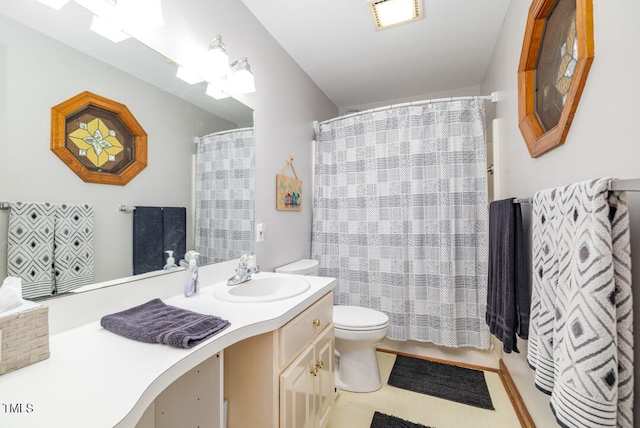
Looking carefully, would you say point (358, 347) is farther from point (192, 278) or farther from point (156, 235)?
point (156, 235)

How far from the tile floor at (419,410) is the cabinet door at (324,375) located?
0.23 meters

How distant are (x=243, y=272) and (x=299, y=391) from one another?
0.62m

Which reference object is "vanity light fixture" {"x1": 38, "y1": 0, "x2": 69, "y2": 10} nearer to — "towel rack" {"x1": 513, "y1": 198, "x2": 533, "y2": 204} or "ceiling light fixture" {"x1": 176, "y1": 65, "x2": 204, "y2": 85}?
"ceiling light fixture" {"x1": 176, "y1": 65, "x2": 204, "y2": 85}

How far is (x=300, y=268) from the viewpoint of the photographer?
2.02m

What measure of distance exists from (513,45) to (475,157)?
2.29ft

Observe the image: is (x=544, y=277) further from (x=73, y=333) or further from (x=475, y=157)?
(x=73, y=333)

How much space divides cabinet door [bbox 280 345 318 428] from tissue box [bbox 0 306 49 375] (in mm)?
689

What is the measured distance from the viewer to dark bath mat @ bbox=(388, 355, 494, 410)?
1750 mm

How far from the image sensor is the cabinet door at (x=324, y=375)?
1293mm

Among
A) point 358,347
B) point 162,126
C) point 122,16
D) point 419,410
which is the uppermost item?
point 122,16

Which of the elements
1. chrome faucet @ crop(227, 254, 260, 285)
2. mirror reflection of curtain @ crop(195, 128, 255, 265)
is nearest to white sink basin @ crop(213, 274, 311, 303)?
chrome faucet @ crop(227, 254, 260, 285)

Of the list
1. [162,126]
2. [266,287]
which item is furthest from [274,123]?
[266,287]

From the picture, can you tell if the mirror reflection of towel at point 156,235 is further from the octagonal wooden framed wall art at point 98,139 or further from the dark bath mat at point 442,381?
the dark bath mat at point 442,381

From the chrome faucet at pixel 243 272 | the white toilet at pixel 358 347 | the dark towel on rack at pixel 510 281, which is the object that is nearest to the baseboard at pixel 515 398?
the dark towel on rack at pixel 510 281
